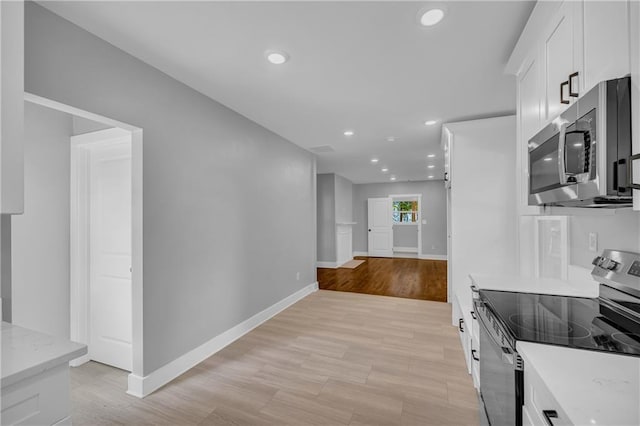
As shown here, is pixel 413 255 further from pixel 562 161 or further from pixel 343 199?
pixel 562 161

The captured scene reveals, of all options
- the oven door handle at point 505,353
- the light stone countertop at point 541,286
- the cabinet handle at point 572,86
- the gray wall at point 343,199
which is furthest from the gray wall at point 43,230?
the gray wall at point 343,199

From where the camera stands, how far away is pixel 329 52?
6.64ft

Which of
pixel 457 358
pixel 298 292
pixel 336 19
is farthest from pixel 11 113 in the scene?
pixel 298 292

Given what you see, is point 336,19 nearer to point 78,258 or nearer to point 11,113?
point 11,113

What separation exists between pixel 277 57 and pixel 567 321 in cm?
231

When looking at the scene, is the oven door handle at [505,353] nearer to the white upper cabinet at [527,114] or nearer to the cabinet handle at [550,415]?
the cabinet handle at [550,415]

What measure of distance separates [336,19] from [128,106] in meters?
1.61

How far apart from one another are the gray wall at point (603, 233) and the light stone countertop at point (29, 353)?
2391 mm

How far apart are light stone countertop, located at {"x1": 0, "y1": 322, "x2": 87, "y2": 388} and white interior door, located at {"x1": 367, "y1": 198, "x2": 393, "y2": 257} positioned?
9018 millimetres

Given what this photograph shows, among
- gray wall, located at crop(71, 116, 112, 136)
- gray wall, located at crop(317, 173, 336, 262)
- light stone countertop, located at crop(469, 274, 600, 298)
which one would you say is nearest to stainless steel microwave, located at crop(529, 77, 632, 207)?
light stone countertop, located at crop(469, 274, 600, 298)

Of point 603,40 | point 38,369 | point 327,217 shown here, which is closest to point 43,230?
point 38,369

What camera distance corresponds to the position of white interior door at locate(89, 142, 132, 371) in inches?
100

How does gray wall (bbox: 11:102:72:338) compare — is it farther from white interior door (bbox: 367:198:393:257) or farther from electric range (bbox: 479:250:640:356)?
white interior door (bbox: 367:198:393:257)

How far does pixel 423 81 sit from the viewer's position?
248 centimetres
